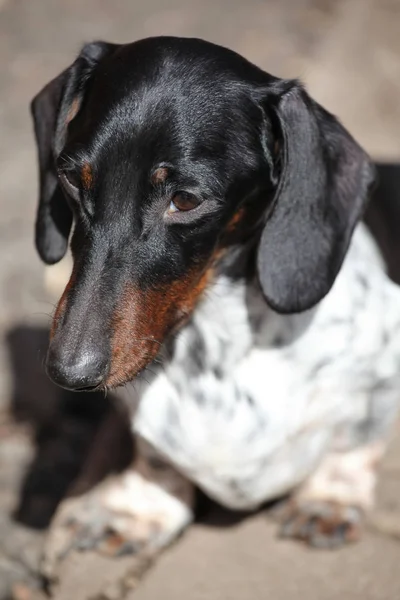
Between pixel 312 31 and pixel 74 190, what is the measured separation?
13.5ft

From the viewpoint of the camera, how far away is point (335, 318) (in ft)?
11.5

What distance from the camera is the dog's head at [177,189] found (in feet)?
9.14

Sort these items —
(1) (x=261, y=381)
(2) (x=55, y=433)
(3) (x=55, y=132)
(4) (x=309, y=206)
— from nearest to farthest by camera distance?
(4) (x=309, y=206) → (3) (x=55, y=132) → (1) (x=261, y=381) → (2) (x=55, y=433)

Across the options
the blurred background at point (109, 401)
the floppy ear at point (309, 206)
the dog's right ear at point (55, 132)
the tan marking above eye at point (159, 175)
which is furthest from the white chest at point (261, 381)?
the tan marking above eye at point (159, 175)

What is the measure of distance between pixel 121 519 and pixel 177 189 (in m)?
1.67

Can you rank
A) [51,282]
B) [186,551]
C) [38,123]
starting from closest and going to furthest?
1. [38,123]
2. [186,551]
3. [51,282]

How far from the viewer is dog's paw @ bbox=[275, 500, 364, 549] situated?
3938 millimetres

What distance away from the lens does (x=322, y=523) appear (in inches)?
156

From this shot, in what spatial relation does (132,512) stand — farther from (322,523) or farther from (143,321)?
(143,321)

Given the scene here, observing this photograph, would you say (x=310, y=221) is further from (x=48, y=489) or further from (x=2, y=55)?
(x=2, y=55)

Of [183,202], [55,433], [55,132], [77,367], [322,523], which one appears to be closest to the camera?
[77,367]

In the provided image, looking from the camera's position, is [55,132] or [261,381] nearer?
[55,132]

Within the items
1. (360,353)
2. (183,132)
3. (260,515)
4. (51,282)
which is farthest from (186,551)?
(183,132)

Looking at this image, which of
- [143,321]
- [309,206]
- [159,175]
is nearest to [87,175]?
[159,175]
